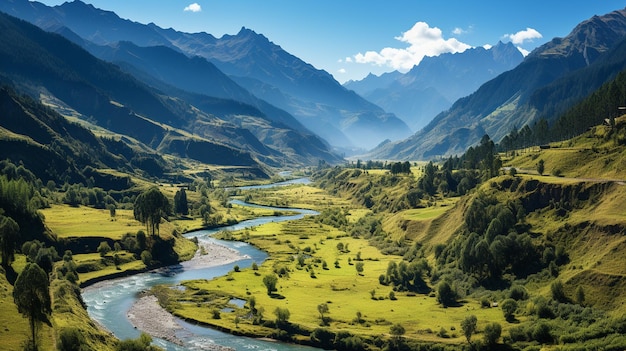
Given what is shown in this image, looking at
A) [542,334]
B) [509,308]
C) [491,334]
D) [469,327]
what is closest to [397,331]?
[469,327]

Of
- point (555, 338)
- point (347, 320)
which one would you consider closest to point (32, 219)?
point (347, 320)

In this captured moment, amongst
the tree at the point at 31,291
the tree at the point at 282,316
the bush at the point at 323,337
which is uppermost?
the tree at the point at 31,291

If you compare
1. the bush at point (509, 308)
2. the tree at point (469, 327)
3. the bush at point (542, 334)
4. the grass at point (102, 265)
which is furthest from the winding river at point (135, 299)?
the bush at point (542, 334)

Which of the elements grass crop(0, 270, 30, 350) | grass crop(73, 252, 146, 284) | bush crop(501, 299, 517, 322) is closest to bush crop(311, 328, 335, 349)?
bush crop(501, 299, 517, 322)

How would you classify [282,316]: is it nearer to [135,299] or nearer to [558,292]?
[135,299]

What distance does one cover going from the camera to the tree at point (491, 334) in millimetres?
103750

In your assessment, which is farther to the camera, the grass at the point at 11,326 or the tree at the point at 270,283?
the tree at the point at 270,283

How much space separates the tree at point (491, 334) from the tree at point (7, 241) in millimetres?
112831

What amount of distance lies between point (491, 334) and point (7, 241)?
11485cm

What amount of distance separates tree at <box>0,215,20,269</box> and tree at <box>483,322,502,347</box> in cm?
11283

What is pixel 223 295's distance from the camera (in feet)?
472

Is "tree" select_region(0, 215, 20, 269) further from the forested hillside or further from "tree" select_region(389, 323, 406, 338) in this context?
the forested hillside

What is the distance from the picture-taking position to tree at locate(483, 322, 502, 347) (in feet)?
340

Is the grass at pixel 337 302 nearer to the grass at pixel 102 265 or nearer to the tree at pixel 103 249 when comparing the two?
the grass at pixel 102 265
